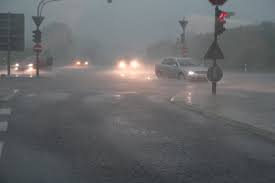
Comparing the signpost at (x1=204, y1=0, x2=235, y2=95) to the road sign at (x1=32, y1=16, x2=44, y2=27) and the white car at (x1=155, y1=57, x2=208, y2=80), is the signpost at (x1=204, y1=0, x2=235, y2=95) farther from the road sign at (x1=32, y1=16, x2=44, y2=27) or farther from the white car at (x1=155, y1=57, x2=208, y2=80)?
the road sign at (x1=32, y1=16, x2=44, y2=27)

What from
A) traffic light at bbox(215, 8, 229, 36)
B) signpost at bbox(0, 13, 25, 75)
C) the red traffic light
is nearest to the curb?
traffic light at bbox(215, 8, 229, 36)

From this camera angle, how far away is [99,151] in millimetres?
7301

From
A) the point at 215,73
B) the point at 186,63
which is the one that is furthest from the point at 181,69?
the point at 215,73

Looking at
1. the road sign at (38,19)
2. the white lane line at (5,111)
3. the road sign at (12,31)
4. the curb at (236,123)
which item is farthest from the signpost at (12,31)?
the curb at (236,123)

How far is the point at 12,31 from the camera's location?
32.0 metres

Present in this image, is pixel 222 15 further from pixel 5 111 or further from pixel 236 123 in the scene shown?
pixel 5 111

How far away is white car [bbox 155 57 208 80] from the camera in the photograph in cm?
2805

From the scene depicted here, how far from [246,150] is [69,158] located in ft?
9.86

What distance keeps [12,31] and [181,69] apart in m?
12.8

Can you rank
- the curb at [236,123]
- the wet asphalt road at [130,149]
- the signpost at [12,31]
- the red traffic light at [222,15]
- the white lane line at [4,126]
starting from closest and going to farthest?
1. the wet asphalt road at [130,149]
2. the curb at [236,123]
3. the white lane line at [4,126]
4. the red traffic light at [222,15]
5. the signpost at [12,31]

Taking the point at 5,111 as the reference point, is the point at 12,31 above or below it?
above

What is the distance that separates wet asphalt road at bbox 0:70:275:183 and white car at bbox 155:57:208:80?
16061mm

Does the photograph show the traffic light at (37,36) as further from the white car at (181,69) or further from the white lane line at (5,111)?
the white lane line at (5,111)

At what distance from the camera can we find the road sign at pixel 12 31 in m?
31.5
